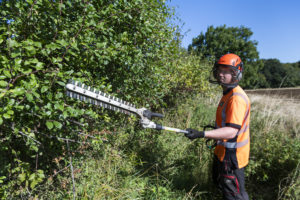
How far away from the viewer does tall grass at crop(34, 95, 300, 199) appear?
8.70 feet

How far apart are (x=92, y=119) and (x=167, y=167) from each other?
2.03 meters

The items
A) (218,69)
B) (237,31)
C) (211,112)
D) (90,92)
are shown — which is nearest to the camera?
(90,92)

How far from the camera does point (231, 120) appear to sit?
2.07 m

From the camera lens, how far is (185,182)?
343 centimetres

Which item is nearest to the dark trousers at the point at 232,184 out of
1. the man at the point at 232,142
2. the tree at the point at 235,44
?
the man at the point at 232,142

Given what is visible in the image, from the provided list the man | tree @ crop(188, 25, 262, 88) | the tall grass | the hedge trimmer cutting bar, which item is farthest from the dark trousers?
tree @ crop(188, 25, 262, 88)

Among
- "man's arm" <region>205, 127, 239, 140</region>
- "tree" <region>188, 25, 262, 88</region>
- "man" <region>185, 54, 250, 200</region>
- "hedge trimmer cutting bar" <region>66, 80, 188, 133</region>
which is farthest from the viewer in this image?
"tree" <region>188, 25, 262, 88</region>

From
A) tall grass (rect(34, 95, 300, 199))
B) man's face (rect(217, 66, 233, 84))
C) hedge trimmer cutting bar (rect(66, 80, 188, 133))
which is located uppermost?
man's face (rect(217, 66, 233, 84))

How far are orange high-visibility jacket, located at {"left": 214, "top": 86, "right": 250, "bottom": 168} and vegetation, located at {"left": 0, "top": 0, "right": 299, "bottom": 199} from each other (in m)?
0.75

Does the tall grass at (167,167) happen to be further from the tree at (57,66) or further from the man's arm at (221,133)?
the man's arm at (221,133)

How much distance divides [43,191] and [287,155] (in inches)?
161

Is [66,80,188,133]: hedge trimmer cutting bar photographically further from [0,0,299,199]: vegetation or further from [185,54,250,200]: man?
[185,54,250,200]: man

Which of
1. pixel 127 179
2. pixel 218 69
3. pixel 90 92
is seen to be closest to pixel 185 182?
pixel 127 179

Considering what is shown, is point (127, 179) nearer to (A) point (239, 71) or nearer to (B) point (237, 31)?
(A) point (239, 71)
